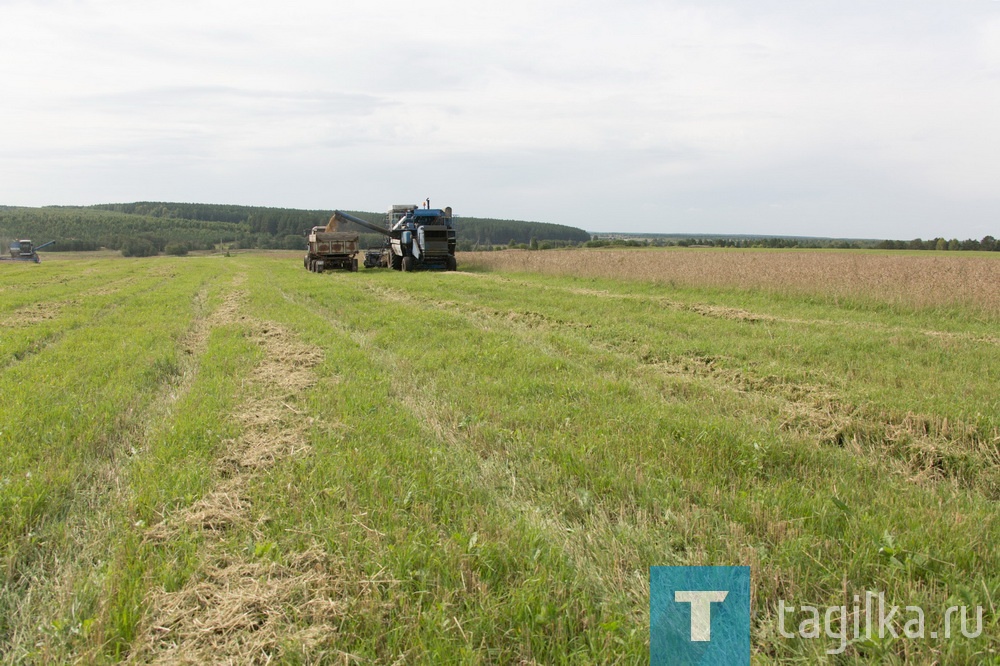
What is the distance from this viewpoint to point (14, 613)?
2826mm

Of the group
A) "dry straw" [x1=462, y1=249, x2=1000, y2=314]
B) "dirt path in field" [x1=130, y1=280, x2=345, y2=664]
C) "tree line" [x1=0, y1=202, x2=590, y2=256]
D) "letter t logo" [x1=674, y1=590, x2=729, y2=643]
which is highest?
"tree line" [x1=0, y1=202, x2=590, y2=256]

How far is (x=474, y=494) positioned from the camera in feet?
12.9

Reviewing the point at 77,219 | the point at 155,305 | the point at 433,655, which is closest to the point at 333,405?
the point at 433,655

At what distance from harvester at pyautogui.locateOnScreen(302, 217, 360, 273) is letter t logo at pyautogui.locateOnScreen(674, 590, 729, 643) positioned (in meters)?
31.5

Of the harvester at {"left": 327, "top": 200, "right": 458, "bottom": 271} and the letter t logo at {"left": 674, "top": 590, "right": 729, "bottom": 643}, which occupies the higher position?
the harvester at {"left": 327, "top": 200, "right": 458, "bottom": 271}

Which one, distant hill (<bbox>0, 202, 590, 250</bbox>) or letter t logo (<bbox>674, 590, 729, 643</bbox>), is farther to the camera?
distant hill (<bbox>0, 202, 590, 250</bbox>)

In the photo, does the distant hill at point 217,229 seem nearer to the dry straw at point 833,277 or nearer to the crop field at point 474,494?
the dry straw at point 833,277

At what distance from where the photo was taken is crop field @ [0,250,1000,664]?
2652 mm

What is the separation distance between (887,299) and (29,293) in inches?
1033

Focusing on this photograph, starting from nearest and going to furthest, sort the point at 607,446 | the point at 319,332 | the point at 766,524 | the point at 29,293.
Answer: the point at 766,524
the point at 607,446
the point at 319,332
the point at 29,293

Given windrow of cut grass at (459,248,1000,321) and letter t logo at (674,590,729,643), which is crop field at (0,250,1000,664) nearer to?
letter t logo at (674,590,729,643)

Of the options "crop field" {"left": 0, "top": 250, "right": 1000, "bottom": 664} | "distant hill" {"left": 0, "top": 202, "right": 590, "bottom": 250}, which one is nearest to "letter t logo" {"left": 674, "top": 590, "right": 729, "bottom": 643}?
"crop field" {"left": 0, "top": 250, "right": 1000, "bottom": 664}

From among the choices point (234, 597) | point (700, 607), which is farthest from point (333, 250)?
point (700, 607)

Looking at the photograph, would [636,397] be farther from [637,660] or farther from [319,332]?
[319,332]
